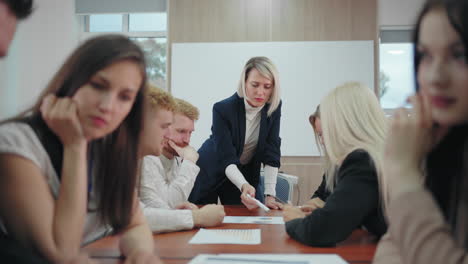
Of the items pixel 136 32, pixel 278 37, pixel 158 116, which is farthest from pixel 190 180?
pixel 136 32

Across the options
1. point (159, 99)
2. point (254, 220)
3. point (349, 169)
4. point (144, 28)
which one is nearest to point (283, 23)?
point (144, 28)

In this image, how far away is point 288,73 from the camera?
4.27 meters

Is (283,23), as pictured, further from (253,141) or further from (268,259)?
(268,259)

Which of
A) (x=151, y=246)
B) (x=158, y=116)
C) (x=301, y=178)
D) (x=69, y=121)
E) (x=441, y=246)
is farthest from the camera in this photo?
(x=301, y=178)

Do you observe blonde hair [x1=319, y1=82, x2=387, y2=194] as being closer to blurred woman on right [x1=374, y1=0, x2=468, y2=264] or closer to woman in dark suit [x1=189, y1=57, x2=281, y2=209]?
blurred woman on right [x1=374, y1=0, x2=468, y2=264]

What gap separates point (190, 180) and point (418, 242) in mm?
1574

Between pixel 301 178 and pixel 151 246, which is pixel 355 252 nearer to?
pixel 151 246

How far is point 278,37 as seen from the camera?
14.0ft

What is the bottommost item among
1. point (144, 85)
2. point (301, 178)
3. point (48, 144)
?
point (301, 178)

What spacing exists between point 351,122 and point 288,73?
9.65 feet

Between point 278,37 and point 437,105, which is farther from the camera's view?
point 278,37

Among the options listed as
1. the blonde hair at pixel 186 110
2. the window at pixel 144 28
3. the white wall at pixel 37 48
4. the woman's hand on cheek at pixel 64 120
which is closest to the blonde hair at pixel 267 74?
the blonde hair at pixel 186 110

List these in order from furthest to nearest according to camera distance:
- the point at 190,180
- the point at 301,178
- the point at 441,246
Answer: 1. the point at 301,178
2. the point at 190,180
3. the point at 441,246

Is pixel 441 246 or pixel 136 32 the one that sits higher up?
pixel 136 32
